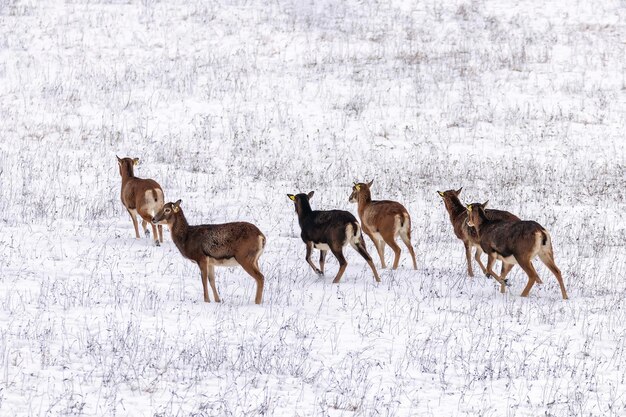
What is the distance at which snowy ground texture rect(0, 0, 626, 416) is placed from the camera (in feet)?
26.4

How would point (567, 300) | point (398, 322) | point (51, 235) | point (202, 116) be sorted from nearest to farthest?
point (398, 322) → point (567, 300) → point (51, 235) → point (202, 116)

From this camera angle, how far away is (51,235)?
537 inches

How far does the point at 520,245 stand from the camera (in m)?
11.1

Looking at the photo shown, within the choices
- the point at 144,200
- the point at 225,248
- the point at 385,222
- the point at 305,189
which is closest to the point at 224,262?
the point at 225,248

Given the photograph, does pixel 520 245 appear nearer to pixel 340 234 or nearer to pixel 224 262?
pixel 340 234

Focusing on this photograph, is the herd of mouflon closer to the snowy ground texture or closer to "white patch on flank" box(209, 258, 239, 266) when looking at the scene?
"white patch on flank" box(209, 258, 239, 266)

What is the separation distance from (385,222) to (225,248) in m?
3.36

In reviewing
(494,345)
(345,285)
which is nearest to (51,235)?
(345,285)

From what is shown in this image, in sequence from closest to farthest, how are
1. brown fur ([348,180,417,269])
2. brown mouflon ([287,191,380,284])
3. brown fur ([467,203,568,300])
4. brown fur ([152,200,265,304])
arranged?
1. brown fur ([152,200,265,304])
2. brown fur ([467,203,568,300])
3. brown mouflon ([287,191,380,284])
4. brown fur ([348,180,417,269])

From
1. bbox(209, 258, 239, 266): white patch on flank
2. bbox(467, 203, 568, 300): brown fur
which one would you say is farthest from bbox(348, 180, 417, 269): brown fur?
bbox(209, 258, 239, 266): white patch on flank

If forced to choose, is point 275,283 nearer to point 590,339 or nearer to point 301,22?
point 590,339

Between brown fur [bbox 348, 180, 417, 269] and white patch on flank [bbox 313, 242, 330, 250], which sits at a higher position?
brown fur [bbox 348, 180, 417, 269]

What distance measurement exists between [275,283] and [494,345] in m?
3.61

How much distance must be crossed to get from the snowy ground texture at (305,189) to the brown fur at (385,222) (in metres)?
0.50
